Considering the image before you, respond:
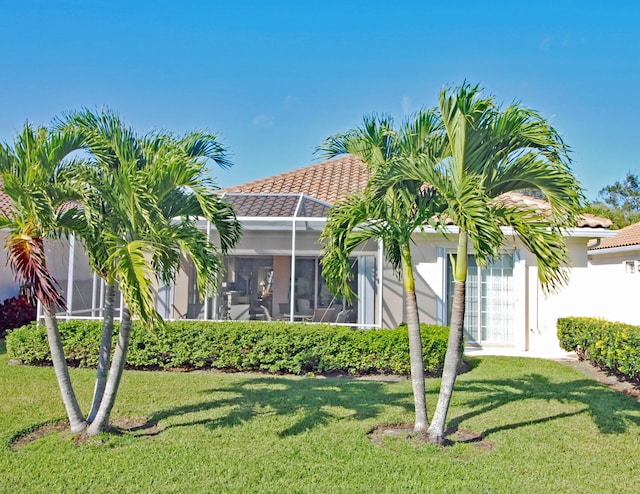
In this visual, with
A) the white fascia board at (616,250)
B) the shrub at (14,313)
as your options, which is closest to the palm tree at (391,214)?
the white fascia board at (616,250)

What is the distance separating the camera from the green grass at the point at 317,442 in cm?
538

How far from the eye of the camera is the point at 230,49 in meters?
14.7

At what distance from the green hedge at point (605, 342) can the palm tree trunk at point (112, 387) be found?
8.73m

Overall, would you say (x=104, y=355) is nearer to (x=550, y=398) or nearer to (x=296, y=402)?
(x=296, y=402)

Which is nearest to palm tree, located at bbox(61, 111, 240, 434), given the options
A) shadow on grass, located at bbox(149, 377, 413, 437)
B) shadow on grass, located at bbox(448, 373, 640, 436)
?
shadow on grass, located at bbox(149, 377, 413, 437)

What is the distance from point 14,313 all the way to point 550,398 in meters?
15.5

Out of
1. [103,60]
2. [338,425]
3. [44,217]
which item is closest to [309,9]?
[103,60]

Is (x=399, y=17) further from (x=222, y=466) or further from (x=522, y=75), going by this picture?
(x=222, y=466)

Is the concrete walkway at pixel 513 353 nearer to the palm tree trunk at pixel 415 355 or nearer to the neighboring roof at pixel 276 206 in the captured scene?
the neighboring roof at pixel 276 206

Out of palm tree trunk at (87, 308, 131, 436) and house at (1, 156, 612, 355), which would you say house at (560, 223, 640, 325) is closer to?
house at (1, 156, 612, 355)

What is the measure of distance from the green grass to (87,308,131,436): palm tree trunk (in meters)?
0.23

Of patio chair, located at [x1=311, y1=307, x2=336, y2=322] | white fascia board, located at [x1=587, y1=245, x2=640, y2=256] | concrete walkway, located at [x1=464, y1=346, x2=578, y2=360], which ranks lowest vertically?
concrete walkway, located at [x1=464, y1=346, x2=578, y2=360]

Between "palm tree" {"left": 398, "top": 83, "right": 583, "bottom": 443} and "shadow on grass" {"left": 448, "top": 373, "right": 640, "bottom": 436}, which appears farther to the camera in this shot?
"shadow on grass" {"left": 448, "top": 373, "right": 640, "bottom": 436}

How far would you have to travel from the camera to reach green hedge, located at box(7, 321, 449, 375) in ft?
35.1
